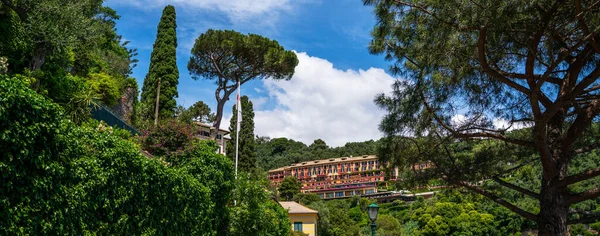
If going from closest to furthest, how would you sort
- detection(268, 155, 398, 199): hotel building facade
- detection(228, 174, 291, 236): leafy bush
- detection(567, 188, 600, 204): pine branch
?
detection(567, 188, 600, 204): pine branch, detection(228, 174, 291, 236): leafy bush, detection(268, 155, 398, 199): hotel building facade

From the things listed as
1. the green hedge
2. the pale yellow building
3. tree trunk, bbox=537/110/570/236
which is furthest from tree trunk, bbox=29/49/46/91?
the pale yellow building

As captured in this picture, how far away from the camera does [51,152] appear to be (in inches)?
220

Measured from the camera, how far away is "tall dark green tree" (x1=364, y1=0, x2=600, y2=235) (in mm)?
7824

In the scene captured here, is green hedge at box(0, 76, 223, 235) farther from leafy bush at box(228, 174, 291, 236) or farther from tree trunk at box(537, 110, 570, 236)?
tree trunk at box(537, 110, 570, 236)

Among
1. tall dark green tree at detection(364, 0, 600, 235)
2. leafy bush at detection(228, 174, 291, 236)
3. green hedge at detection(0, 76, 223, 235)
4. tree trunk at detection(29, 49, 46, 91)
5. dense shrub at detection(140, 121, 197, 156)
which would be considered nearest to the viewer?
green hedge at detection(0, 76, 223, 235)

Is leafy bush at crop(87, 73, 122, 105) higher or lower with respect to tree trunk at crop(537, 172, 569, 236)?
higher

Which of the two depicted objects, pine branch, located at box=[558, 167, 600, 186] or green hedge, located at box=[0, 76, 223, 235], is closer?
green hedge, located at box=[0, 76, 223, 235]

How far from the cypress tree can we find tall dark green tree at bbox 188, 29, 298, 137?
2092 millimetres

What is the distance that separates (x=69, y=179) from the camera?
588 cm

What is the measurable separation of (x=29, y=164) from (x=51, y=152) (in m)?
0.41

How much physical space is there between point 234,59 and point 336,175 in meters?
75.5

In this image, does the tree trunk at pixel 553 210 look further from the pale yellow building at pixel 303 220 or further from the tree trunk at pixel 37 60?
the pale yellow building at pixel 303 220

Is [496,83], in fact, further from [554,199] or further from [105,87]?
[105,87]

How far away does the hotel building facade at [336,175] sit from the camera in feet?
319
